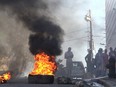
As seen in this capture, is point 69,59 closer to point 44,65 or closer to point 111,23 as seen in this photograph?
point 44,65

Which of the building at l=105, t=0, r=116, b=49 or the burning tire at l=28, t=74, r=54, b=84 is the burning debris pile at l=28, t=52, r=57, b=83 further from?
the building at l=105, t=0, r=116, b=49

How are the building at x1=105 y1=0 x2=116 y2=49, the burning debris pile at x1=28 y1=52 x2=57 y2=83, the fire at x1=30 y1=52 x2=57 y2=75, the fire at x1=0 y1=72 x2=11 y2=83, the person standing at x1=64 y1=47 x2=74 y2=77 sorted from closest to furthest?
the burning debris pile at x1=28 y1=52 x2=57 y2=83, the fire at x1=0 y1=72 x2=11 y2=83, the fire at x1=30 y1=52 x2=57 y2=75, the person standing at x1=64 y1=47 x2=74 y2=77, the building at x1=105 y1=0 x2=116 y2=49

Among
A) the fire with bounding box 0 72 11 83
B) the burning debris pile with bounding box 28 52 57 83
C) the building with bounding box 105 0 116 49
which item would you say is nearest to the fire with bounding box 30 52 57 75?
the burning debris pile with bounding box 28 52 57 83

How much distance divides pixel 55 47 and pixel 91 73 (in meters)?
3.11

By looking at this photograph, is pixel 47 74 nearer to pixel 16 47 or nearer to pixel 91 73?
pixel 91 73

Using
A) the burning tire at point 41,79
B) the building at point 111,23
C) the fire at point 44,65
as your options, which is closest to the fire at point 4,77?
the fire at point 44,65

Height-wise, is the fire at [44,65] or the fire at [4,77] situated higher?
the fire at [44,65]

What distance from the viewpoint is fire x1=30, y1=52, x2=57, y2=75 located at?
87.7 ft

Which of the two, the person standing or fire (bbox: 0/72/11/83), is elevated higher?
the person standing

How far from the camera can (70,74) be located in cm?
3197

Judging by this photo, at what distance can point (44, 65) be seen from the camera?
2708cm

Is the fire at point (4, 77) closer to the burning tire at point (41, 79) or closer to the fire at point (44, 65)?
the fire at point (44, 65)

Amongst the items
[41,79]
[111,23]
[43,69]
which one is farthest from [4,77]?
[111,23]

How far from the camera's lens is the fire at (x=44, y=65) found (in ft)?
87.7
